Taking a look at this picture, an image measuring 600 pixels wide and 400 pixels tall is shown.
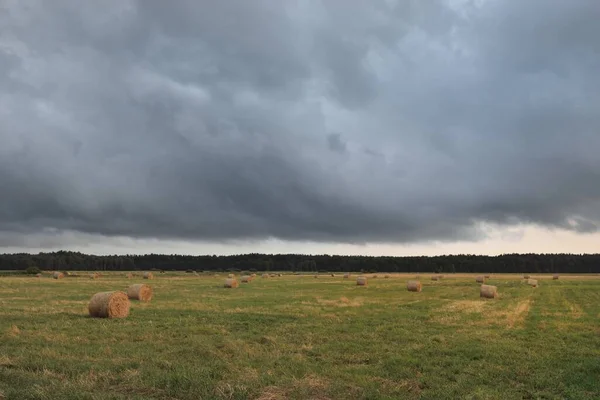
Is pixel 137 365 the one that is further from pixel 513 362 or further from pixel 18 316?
pixel 18 316

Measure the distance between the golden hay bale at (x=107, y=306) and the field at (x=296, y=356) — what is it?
23.3 inches

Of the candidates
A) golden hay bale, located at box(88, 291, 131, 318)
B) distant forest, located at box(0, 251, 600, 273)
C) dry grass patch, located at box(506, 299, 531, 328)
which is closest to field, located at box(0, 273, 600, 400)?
dry grass patch, located at box(506, 299, 531, 328)

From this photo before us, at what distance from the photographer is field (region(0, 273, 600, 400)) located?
9.46 m

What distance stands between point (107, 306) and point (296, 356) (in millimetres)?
11138

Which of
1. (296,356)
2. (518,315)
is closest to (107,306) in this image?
(296,356)

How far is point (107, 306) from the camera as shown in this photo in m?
20.2

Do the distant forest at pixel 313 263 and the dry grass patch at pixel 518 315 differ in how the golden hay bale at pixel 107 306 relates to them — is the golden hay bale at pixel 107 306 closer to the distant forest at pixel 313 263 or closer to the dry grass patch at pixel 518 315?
the dry grass patch at pixel 518 315

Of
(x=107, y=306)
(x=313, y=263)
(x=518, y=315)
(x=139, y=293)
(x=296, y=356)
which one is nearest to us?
(x=296, y=356)

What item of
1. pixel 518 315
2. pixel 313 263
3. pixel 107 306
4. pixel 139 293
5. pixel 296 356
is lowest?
pixel 313 263

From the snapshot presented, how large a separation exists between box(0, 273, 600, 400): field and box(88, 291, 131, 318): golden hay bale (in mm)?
591

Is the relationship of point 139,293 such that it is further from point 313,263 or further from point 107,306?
point 313,263

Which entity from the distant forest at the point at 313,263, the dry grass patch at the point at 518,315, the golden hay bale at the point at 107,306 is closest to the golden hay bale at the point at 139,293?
the golden hay bale at the point at 107,306

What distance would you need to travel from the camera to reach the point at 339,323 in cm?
1886

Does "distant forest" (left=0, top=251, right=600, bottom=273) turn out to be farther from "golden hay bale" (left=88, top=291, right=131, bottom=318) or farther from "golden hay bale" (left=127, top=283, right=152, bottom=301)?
"golden hay bale" (left=88, top=291, right=131, bottom=318)
